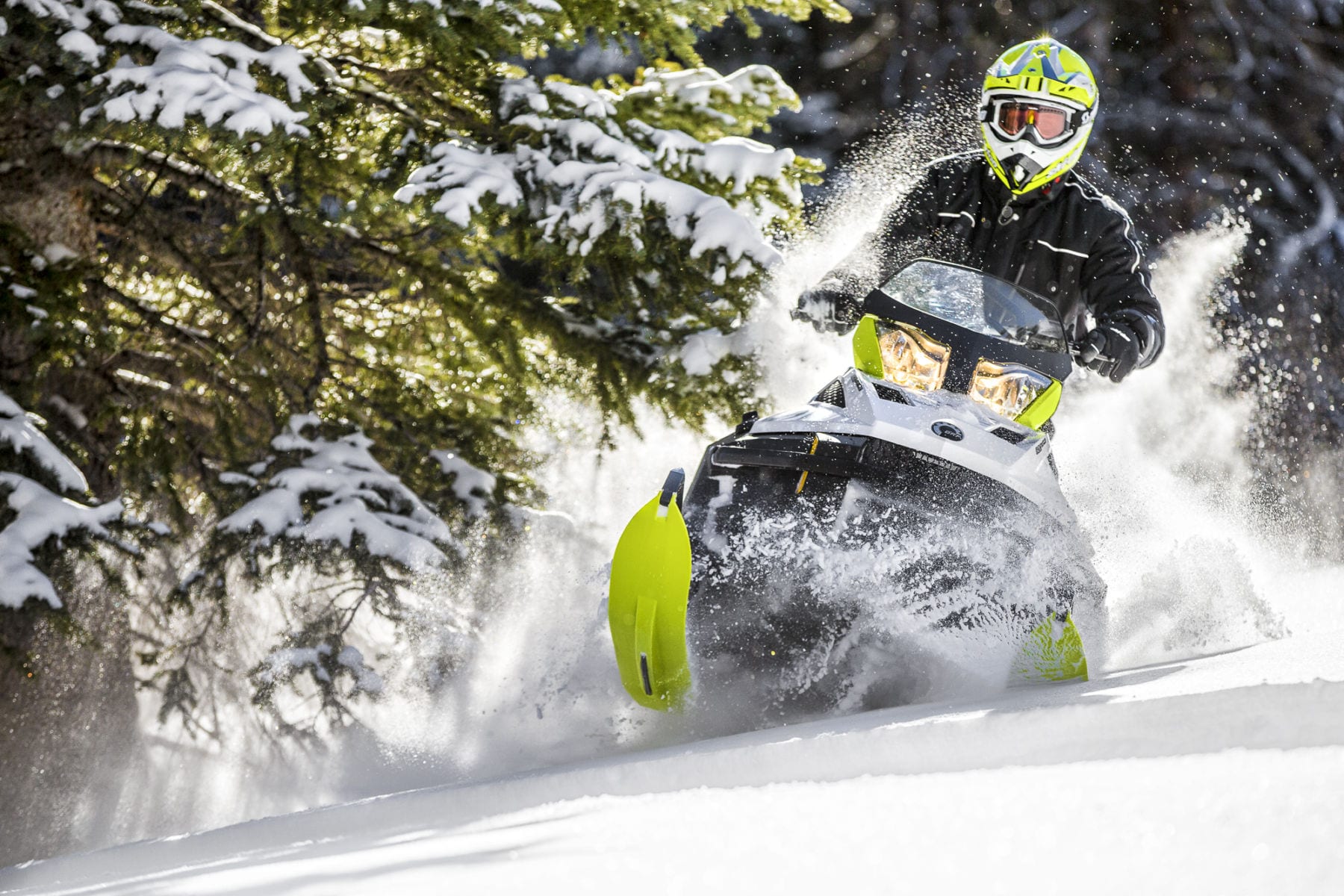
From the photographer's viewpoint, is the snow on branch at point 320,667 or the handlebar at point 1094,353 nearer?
the handlebar at point 1094,353

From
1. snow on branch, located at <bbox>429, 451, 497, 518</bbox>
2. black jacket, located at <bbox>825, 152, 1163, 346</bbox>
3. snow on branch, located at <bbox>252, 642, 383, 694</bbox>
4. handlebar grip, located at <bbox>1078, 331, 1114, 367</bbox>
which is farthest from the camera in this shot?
snow on branch, located at <bbox>429, 451, 497, 518</bbox>

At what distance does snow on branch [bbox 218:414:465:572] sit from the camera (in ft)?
17.7

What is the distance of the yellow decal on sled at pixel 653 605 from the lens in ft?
11.5

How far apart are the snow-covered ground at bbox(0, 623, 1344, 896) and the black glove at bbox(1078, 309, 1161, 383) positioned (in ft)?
4.05

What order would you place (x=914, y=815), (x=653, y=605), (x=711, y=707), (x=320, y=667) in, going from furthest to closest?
(x=320, y=667) < (x=711, y=707) < (x=653, y=605) < (x=914, y=815)

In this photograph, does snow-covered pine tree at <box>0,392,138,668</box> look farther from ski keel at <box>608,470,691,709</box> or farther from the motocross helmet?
the motocross helmet

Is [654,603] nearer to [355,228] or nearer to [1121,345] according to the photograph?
[1121,345]

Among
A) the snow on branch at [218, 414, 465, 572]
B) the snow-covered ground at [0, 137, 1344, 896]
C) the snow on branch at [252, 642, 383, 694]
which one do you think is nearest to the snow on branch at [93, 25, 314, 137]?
the snow on branch at [218, 414, 465, 572]

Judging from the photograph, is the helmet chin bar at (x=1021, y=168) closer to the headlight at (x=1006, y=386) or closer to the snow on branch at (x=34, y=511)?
the headlight at (x=1006, y=386)

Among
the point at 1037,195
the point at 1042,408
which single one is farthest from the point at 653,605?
the point at 1037,195

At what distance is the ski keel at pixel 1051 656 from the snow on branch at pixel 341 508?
2865 mm

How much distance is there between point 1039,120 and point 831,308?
3.34 feet

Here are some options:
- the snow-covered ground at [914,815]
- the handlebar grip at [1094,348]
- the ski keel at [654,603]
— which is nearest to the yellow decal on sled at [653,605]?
the ski keel at [654,603]

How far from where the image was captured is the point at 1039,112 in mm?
4281
